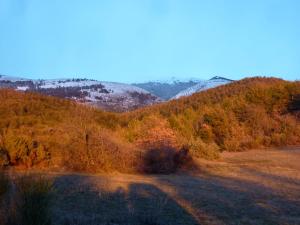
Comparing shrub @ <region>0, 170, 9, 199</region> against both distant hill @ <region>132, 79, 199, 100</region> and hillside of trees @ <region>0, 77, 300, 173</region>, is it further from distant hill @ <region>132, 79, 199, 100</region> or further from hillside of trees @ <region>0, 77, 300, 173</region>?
distant hill @ <region>132, 79, 199, 100</region>

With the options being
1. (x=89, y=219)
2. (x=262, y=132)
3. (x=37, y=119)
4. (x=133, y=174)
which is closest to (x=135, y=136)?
(x=37, y=119)

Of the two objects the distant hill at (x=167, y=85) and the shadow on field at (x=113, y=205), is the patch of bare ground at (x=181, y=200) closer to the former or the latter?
the shadow on field at (x=113, y=205)

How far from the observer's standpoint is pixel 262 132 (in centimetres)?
3397

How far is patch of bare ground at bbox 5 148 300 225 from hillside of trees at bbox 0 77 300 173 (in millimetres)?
1658

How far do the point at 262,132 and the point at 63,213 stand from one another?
83.4ft

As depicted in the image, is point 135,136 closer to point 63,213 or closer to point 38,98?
point 38,98

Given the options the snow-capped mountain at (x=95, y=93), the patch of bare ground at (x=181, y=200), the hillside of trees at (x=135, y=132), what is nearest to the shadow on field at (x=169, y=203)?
the patch of bare ground at (x=181, y=200)

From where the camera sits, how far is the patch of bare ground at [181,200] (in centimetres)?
1022

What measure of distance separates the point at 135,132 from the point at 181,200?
12.4 meters

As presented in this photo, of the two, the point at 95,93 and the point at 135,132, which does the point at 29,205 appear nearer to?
the point at 135,132

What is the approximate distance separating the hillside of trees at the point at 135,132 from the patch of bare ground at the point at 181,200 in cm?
166

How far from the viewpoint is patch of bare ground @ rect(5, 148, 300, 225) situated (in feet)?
33.5

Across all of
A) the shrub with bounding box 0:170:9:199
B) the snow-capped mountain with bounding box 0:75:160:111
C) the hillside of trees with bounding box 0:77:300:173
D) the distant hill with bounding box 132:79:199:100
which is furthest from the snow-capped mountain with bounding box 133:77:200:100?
the shrub with bounding box 0:170:9:199

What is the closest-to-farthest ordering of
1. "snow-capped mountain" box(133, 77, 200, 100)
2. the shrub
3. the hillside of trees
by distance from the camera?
the shrub → the hillside of trees → "snow-capped mountain" box(133, 77, 200, 100)
